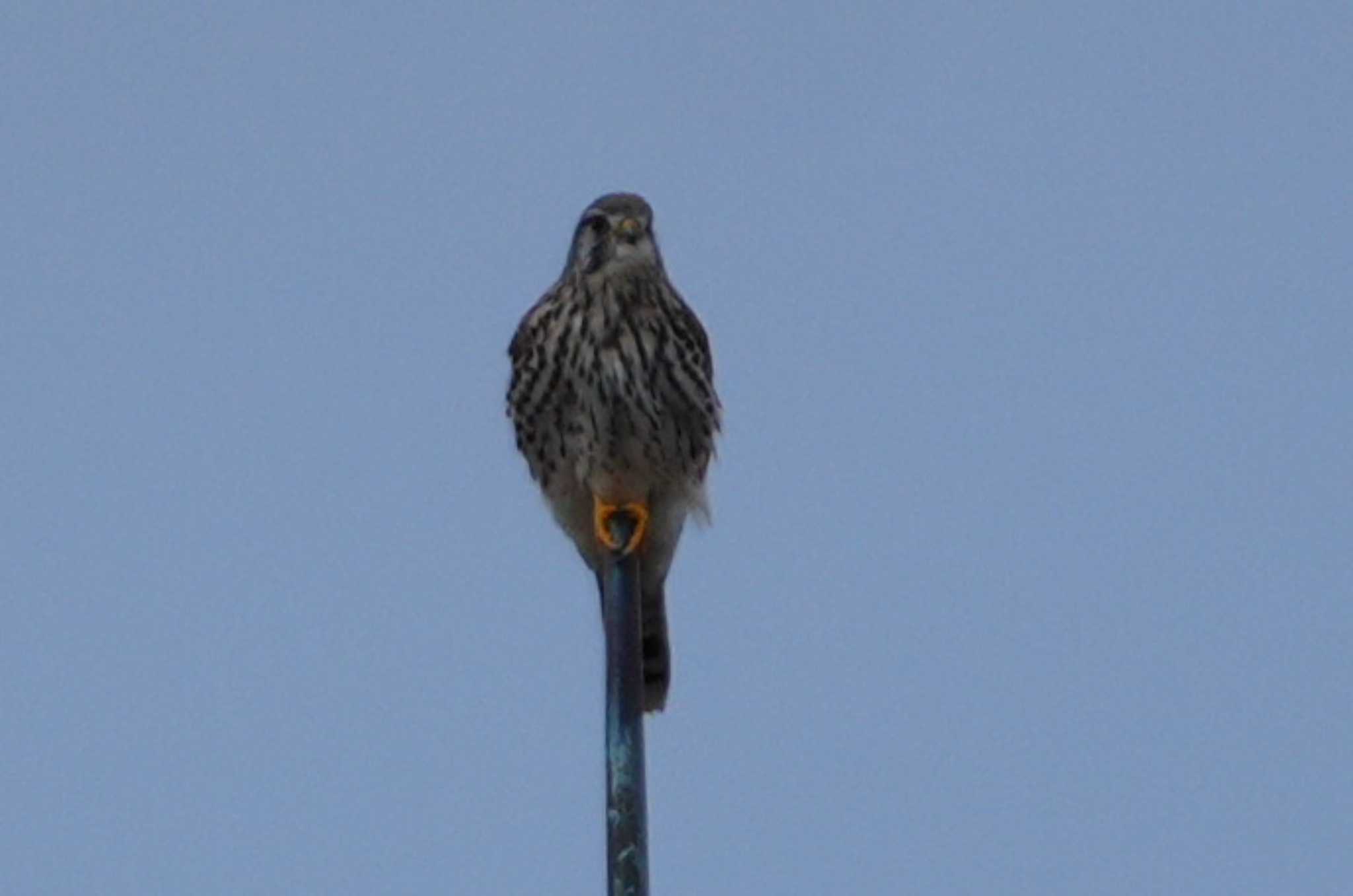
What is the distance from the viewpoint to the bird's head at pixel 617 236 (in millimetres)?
7234

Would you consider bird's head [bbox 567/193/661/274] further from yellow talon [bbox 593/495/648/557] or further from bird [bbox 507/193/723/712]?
yellow talon [bbox 593/495/648/557]

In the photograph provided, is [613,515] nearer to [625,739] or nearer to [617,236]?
[617,236]

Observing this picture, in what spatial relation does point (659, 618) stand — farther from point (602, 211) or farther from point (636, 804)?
point (636, 804)

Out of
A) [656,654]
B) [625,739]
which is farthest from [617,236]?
[625,739]

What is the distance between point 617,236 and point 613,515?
1.37 m

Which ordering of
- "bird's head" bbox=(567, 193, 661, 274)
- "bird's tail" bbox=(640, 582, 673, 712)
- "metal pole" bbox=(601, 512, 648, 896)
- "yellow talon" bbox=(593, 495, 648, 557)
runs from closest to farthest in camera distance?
"metal pole" bbox=(601, 512, 648, 896), "yellow talon" bbox=(593, 495, 648, 557), "bird's tail" bbox=(640, 582, 673, 712), "bird's head" bbox=(567, 193, 661, 274)

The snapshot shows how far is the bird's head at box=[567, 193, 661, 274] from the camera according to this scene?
723 centimetres

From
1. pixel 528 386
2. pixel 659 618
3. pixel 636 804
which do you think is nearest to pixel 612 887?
pixel 636 804

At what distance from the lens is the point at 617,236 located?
23.8 ft

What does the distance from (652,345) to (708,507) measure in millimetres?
510

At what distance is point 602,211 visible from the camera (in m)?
7.30

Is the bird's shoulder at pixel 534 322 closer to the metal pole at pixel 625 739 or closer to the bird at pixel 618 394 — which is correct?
the bird at pixel 618 394

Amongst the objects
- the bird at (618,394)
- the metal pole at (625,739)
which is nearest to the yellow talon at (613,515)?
the bird at (618,394)

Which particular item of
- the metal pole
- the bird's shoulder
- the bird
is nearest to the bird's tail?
the bird
